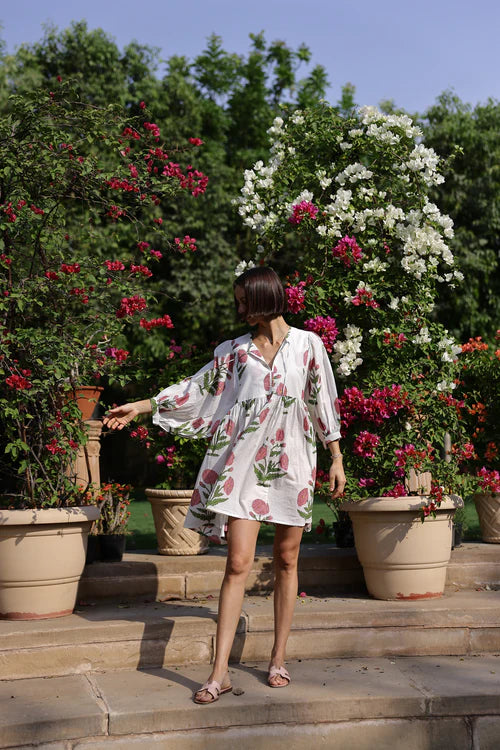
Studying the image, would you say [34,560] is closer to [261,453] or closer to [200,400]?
[200,400]

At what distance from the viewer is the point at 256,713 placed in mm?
3311

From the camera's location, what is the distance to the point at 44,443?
15.4 feet

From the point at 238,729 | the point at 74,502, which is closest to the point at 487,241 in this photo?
the point at 74,502

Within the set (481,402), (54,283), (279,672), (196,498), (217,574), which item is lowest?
(279,672)

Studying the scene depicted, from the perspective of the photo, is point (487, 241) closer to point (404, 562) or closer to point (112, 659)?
point (404, 562)

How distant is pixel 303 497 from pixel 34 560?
5.02 ft

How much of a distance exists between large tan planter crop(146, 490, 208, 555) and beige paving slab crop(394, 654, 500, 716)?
185 cm

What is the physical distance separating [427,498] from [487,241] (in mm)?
13626

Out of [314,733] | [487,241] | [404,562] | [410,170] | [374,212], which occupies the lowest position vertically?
[314,733]

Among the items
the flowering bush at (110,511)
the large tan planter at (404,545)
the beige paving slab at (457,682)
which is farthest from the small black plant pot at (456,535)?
the flowering bush at (110,511)

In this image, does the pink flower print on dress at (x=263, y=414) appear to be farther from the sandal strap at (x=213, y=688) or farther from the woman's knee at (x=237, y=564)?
the sandal strap at (x=213, y=688)

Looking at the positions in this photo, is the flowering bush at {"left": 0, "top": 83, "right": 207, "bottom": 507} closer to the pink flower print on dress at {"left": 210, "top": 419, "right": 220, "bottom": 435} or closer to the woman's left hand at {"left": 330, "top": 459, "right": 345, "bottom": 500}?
the pink flower print on dress at {"left": 210, "top": 419, "right": 220, "bottom": 435}

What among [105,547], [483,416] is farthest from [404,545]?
[483,416]

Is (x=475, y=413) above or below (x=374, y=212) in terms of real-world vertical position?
below
